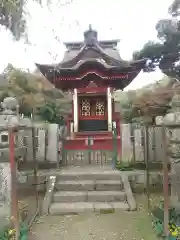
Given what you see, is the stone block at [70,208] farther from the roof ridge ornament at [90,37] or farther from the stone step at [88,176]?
the roof ridge ornament at [90,37]

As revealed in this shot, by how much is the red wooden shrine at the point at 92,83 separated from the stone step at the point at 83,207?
273 inches

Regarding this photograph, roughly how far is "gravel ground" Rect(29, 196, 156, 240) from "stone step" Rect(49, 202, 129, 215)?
0.16m

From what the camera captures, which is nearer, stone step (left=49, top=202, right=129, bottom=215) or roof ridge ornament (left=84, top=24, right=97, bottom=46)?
stone step (left=49, top=202, right=129, bottom=215)

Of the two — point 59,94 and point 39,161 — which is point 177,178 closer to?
point 39,161

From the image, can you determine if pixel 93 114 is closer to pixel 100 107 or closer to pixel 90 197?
pixel 100 107

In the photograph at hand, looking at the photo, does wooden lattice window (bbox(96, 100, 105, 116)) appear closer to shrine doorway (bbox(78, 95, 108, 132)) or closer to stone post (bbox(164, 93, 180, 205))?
shrine doorway (bbox(78, 95, 108, 132))

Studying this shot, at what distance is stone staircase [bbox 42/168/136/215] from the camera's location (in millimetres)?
6480

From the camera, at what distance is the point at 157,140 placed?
8.39 meters

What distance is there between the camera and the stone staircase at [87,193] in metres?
6.48

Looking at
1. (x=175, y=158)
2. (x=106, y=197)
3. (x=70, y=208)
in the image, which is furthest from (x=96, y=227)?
(x=175, y=158)

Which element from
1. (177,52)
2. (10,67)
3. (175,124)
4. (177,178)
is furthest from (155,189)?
(10,67)

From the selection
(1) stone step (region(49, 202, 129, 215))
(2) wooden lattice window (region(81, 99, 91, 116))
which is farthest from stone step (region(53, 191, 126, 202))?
(2) wooden lattice window (region(81, 99, 91, 116))

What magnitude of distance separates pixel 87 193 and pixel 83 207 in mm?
627

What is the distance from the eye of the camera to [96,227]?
5547 millimetres
